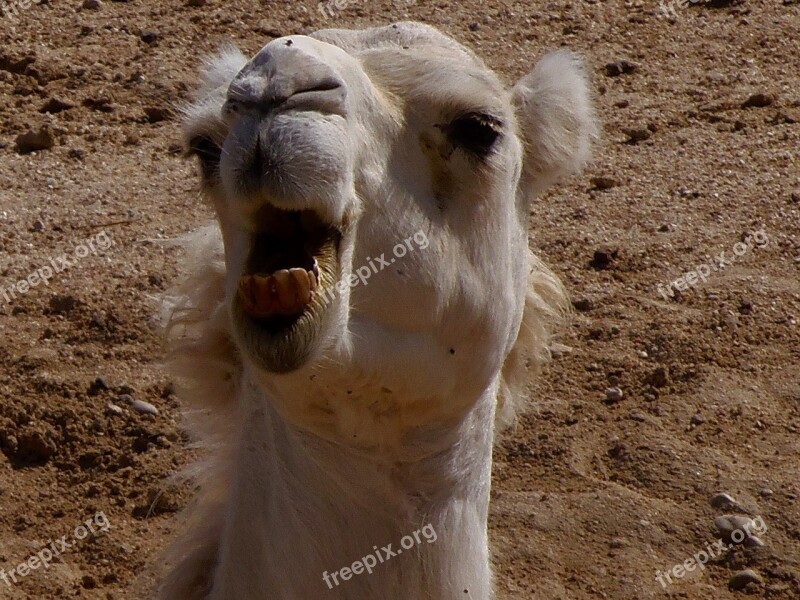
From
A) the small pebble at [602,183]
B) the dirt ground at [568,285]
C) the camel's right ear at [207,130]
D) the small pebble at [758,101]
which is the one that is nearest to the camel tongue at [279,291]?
the camel's right ear at [207,130]

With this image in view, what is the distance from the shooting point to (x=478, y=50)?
305 inches

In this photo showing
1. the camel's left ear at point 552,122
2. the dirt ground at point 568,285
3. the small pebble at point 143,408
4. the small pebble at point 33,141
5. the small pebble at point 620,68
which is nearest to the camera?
the camel's left ear at point 552,122

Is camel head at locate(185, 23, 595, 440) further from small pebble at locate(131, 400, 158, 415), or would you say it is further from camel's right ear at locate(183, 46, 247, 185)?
small pebble at locate(131, 400, 158, 415)

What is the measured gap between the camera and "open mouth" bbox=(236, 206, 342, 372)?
2.48m

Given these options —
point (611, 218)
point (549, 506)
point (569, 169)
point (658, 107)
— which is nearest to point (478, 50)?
point (658, 107)

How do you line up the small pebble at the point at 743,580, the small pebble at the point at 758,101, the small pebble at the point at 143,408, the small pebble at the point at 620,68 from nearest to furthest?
the small pebble at the point at 743,580, the small pebble at the point at 143,408, the small pebble at the point at 758,101, the small pebble at the point at 620,68

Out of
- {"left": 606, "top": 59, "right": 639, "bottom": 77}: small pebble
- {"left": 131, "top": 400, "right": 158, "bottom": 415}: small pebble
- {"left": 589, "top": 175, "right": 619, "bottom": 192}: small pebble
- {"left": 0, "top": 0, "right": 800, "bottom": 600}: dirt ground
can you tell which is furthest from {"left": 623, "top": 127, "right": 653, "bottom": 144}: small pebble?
{"left": 131, "top": 400, "right": 158, "bottom": 415}: small pebble

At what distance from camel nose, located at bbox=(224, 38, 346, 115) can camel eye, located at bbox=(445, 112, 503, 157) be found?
0.47 m

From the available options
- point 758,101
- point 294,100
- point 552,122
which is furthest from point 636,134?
point 294,100

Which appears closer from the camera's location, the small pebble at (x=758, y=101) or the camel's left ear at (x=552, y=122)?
the camel's left ear at (x=552, y=122)

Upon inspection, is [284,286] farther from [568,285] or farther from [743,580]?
[568,285]

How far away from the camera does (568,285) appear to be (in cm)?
621

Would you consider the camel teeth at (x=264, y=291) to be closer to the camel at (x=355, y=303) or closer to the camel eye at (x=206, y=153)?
the camel at (x=355, y=303)

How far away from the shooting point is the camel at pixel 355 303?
2531mm
